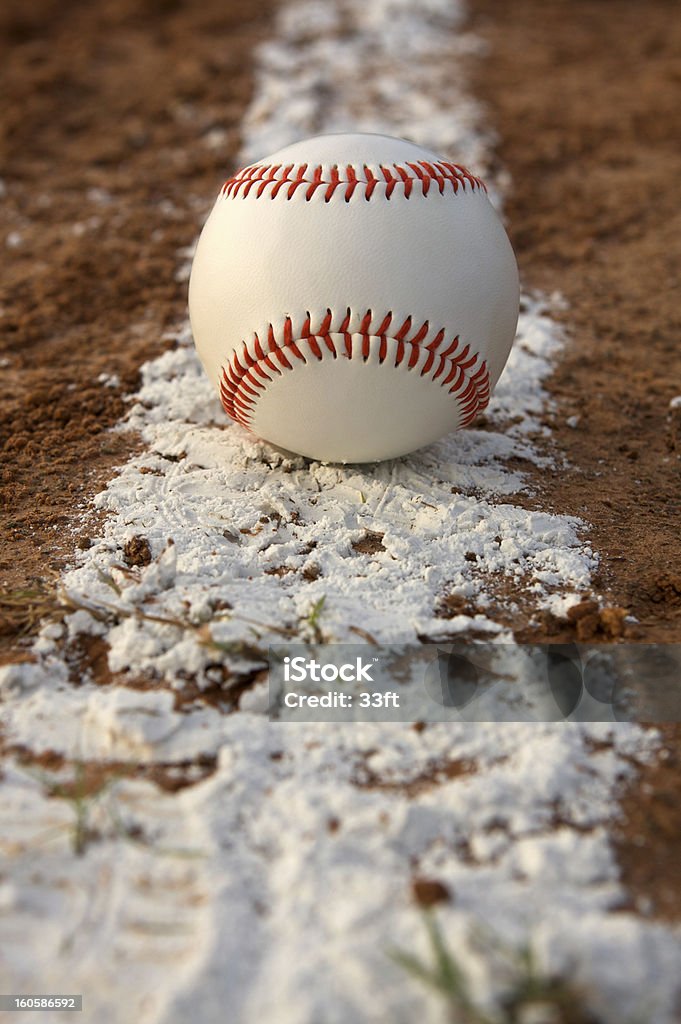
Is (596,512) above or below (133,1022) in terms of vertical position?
above

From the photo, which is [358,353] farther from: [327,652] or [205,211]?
[205,211]

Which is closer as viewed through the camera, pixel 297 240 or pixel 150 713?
pixel 150 713

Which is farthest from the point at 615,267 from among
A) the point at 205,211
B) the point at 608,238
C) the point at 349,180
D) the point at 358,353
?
the point at 358,353

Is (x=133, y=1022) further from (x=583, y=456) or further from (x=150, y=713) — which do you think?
(x=583, y=456)

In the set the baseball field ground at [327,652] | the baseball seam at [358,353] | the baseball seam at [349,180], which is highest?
the baseball seam at [349,180]

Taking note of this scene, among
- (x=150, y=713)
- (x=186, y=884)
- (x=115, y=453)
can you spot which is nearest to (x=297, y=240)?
(x=115, y=453)

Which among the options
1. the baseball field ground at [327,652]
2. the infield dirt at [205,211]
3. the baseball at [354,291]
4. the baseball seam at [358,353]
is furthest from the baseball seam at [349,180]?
the infield dirt at [205,211]

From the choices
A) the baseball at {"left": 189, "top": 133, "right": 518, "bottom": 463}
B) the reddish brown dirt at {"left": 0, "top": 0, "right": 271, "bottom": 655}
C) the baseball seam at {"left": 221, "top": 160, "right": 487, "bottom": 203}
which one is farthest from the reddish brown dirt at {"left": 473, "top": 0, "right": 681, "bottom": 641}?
the reddish brown dirt at {"left": 0, "top": 0, "right": 271, "bottom": 655}

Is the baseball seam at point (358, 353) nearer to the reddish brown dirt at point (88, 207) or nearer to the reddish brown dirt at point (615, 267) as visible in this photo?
the reddish brown dirt at point (615, 267)
